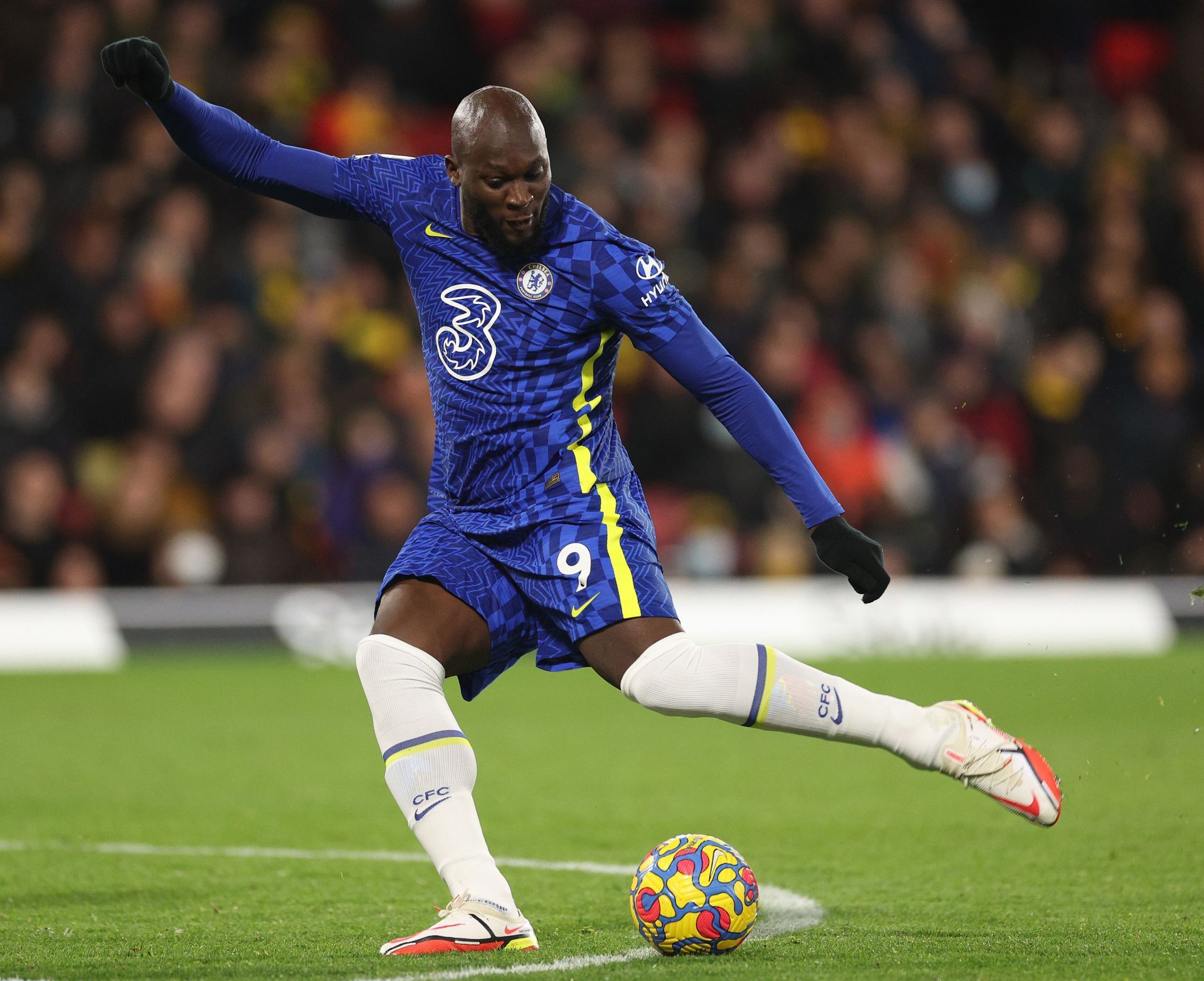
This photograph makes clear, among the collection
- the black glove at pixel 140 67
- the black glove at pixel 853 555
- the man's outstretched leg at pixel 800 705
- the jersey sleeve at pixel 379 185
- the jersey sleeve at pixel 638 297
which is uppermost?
the black glove at pixel 140 67

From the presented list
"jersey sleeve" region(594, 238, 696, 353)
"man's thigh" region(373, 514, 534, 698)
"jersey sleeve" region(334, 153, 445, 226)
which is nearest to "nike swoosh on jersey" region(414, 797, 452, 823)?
"man's thigh" region(373, 514, 534, 698)

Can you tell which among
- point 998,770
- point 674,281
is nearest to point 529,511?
point 998,770

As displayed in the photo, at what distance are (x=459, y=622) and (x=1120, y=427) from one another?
30.3ft

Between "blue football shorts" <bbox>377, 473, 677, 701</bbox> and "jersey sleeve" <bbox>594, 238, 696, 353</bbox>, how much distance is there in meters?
0.41

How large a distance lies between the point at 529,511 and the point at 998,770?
50.6 inches

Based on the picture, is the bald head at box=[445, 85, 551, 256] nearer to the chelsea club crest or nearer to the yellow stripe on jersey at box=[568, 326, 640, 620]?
the chelsea club crest

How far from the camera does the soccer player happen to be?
4.05 m

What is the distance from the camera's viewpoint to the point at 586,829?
6047mm

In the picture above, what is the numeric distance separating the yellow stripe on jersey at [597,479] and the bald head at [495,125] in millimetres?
521

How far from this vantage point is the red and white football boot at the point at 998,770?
4117 mm

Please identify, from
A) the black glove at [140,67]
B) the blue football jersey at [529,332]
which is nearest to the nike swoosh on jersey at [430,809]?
the blue football jersey at [529,332]

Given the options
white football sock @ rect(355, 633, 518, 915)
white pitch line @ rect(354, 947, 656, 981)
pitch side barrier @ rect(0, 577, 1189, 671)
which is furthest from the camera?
pitch side barrier @ rect(0, 577, 1189, 671)

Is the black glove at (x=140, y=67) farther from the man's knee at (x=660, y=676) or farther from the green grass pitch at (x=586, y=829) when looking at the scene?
the green grass pitch at (x=586, y=829)

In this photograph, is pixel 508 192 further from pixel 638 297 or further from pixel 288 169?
pixel 288 169
